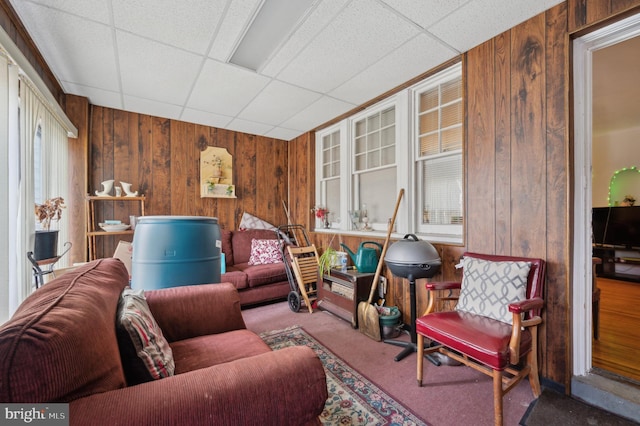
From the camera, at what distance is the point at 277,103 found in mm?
3225

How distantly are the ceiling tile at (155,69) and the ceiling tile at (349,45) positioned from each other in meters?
0.86

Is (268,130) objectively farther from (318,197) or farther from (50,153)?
(50,153)

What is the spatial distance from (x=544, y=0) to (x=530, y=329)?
205 centimetres

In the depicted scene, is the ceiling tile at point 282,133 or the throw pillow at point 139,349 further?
the ceiling tile at point 282,133

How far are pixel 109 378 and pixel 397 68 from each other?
278 cm

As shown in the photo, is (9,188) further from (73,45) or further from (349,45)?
(349,45)

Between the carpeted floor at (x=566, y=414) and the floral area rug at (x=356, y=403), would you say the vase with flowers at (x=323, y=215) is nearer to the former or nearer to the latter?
the floral area rug at (x=356, y=403)

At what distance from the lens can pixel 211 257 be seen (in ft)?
5.82

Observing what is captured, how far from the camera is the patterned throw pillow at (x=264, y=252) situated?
3705mm

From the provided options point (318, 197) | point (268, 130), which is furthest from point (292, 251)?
point (268, 130)

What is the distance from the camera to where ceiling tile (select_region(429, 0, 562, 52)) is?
1709mm

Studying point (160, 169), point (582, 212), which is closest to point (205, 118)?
point (160, 169)

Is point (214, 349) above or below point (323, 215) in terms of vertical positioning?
below

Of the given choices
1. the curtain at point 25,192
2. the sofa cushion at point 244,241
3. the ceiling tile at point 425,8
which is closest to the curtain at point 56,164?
the curtain at point 25,192
